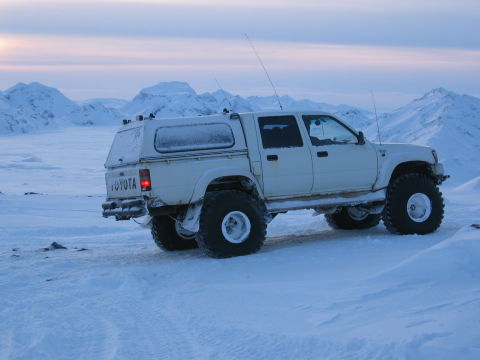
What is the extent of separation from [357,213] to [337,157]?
1832 mm

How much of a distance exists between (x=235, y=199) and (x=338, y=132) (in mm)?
1954

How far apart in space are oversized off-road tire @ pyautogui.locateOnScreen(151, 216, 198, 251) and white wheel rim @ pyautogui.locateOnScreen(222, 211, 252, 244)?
4.33 ft

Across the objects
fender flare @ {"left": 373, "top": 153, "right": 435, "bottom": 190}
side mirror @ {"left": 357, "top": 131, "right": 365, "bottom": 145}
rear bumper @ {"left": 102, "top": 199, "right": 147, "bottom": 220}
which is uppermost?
side mirror @ {"left": 357, "top": 131, "right": 365, "bottom": 145}

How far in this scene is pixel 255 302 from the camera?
251 inches

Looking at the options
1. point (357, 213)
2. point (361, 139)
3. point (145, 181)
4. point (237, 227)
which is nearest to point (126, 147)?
point (145, 181)

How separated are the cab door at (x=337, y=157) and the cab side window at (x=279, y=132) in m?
0.20

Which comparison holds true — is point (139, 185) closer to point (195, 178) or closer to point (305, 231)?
point (195, 178)

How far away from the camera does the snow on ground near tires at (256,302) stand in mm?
4859

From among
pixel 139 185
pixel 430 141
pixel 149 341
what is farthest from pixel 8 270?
pixel 430 141

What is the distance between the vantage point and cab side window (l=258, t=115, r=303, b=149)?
29.9ft

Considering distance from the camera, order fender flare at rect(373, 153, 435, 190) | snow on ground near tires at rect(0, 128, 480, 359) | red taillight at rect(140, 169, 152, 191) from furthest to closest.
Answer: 1. fender flare at rect(373, 153, 435, 190)
2. red taillight at rect(140, 169, 152, 191)
3. snow on ground near tires at rect(0, 128, 480, 359)

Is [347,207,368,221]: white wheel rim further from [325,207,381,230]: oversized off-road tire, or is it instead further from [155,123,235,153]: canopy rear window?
[155,123,235,153]: canopy rear window

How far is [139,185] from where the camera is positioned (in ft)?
27.3

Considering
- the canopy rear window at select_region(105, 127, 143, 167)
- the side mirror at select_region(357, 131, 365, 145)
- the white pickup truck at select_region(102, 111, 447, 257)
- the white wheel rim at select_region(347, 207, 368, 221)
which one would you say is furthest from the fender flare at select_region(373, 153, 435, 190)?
the canopy rear window at select_region(105, 127, 143, 167)
